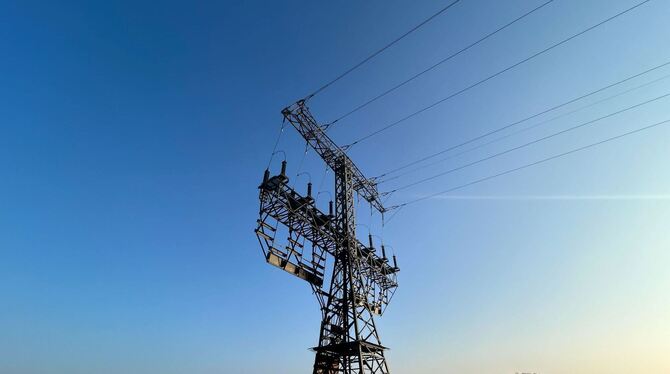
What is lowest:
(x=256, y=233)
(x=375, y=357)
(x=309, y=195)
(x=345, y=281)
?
(x=375, y=357)

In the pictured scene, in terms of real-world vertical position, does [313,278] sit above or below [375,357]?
above

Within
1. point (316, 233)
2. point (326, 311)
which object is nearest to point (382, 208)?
point (316, 233)

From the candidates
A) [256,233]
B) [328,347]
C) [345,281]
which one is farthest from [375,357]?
[256,233]

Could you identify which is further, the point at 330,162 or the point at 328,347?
the point at 330,162

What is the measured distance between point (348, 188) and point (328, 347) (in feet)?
35.3

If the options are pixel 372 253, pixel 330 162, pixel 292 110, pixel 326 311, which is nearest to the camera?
pixel 326 311

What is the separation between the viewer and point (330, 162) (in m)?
23.7

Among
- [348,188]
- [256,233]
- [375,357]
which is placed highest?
[348,188]

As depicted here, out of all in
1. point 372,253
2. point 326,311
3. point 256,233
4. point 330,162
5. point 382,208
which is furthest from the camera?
point 382,208

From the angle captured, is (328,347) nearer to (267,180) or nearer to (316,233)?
(316,233)

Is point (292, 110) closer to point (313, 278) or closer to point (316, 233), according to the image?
point (316, 233)

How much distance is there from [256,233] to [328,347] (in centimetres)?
743

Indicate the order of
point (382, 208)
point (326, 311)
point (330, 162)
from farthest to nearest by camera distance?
1. point (382, 208)
2. point (330, 162)
3. point (326, 311)

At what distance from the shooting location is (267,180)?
18.7 meters
